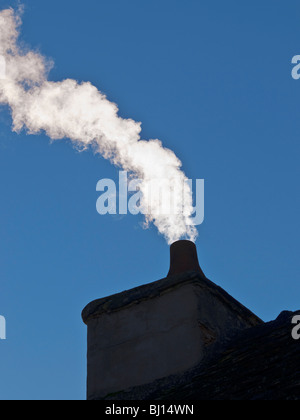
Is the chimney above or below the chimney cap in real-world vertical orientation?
below

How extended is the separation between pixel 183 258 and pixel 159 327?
855 mm

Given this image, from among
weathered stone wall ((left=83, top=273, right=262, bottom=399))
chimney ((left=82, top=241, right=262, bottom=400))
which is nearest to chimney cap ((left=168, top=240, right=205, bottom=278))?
chimney ((left=82, top=241, right=262, bottom=400))

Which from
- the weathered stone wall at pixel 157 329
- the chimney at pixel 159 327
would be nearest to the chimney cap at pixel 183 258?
the chimney at pixel 159 327

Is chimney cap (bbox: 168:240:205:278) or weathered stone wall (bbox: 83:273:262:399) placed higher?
chimney cap (bbox: 168:240:205:278)

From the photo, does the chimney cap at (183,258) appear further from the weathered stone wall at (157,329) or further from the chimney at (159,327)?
the weathered stone wall at (157,329)

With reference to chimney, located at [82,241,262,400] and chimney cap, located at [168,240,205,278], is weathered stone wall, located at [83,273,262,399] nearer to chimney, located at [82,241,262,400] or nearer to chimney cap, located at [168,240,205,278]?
chimney, located at [82,241,262,400]

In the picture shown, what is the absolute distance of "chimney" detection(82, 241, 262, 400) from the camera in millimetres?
6832

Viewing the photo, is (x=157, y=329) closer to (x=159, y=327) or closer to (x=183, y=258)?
(x=159, y=327)

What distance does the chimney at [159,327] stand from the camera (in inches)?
269

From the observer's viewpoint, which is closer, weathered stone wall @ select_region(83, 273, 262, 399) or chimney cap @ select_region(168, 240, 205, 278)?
weathered stone wall @ select_region(83, 273, 262, 399)

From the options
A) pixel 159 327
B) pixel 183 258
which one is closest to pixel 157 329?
pixel 159 327

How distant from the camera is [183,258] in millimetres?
7633
